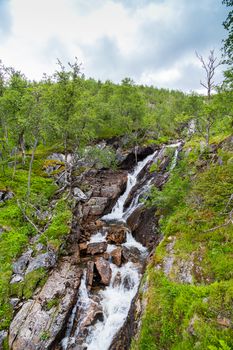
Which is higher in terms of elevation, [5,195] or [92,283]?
[5,195]

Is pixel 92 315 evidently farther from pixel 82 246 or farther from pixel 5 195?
pixel 5 195

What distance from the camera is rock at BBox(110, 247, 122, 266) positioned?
1650 cm

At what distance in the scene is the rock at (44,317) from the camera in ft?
36.3

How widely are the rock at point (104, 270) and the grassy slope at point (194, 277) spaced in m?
3.72

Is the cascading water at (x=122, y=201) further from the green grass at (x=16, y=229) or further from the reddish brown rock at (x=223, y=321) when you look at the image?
the reddish brown rock at (x=223, y=321)

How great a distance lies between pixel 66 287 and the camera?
542 inches

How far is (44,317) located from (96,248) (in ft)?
22.6

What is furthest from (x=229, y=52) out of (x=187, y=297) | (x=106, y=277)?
(x=106, y=277)

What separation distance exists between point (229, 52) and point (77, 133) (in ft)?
57.6

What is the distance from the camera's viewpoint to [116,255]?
55.7ft

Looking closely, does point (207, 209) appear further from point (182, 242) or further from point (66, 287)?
point (66, 287)

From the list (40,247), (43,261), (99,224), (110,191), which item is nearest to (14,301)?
(43,261)

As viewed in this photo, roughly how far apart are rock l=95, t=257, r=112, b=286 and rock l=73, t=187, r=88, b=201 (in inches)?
398

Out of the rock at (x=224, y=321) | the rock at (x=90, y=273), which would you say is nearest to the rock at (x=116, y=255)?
the rock at (x=90, y=273)
